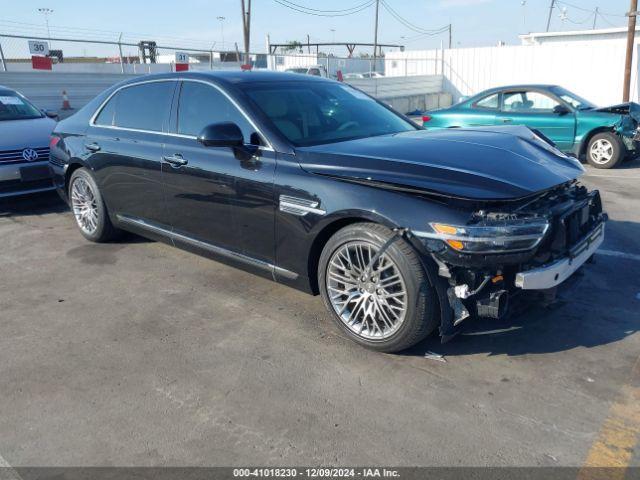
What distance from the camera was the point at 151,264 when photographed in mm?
5266

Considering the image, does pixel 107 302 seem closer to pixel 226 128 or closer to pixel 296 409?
pixel 226 128

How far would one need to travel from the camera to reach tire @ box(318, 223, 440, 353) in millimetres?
3199

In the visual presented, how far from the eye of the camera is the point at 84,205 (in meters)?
5.88

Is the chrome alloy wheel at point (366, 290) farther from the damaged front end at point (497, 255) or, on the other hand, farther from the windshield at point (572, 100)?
the windshield at point (572, 100)

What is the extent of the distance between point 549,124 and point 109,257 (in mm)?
7880

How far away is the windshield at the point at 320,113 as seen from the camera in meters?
4.07

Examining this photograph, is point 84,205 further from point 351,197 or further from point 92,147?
point 351,197

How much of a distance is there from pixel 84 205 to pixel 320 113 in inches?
118

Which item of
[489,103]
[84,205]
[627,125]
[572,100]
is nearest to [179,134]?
[84,205]

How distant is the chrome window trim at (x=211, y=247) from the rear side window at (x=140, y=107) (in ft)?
2.83

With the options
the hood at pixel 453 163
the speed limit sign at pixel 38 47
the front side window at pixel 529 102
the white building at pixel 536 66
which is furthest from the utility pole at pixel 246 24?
the hood at pixel 453 163

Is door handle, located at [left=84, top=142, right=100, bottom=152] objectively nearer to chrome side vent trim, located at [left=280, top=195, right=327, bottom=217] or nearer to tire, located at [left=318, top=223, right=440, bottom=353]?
chrome side vent trim, located at [left=280, top=195, right=327, bottom=217]

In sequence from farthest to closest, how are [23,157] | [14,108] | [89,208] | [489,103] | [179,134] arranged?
1. [489,103]
2. [14,108]
3. [23,157]
4. [89,208]
5. [179,134]

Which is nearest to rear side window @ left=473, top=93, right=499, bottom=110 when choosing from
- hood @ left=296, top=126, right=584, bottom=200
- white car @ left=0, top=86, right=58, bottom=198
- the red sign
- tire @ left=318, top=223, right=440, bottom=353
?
hood @ left=296, top=126, right=584, bottom=200
